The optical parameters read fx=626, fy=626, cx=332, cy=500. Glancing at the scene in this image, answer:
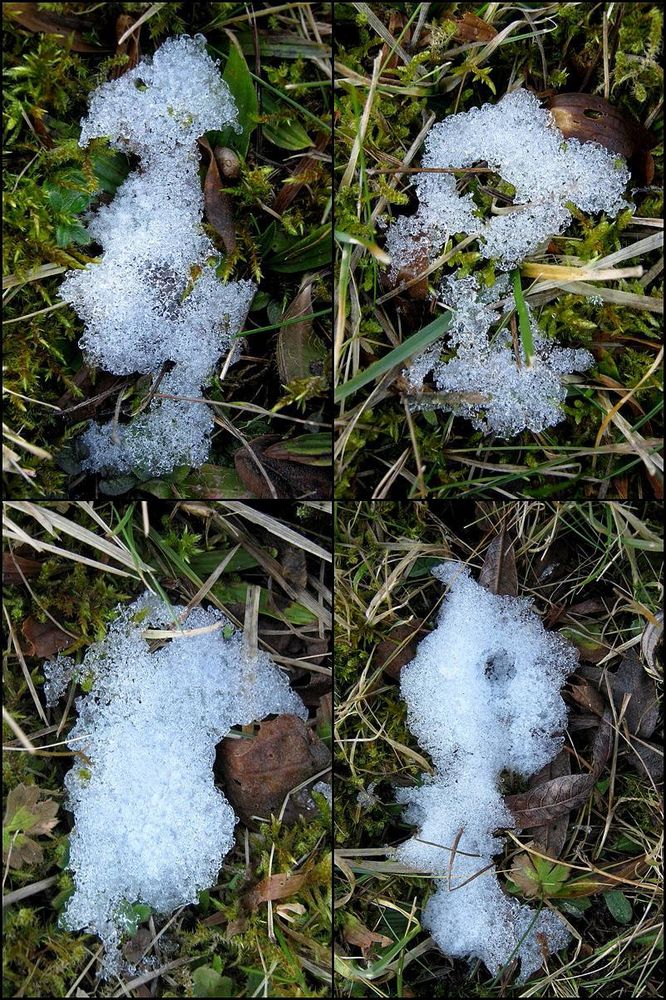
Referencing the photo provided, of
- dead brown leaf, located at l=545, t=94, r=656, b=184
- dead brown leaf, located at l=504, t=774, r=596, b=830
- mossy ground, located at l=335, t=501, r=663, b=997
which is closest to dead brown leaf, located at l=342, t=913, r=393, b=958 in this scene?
mossy ground, located at l=335, t=501, r=663, b=997

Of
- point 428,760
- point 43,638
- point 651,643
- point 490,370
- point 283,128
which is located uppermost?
point 283,128

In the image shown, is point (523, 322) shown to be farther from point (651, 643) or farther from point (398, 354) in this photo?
point (651, 643)

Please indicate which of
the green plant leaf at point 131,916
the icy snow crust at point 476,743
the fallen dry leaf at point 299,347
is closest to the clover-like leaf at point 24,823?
the green plant leaf at point 131,916

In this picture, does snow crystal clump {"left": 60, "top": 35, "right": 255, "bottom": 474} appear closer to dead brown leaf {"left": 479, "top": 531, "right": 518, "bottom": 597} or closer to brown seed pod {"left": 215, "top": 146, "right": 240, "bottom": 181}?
brown seed pod {"left": 215, "top": 146, "right": 240, "bottom": 181}

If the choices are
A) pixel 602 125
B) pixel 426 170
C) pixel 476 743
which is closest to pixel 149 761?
pixel 476 743

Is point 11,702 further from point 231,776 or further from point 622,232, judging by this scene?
point 622,232

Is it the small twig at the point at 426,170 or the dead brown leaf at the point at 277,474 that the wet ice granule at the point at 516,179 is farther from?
the dead brown leaf at the point at 277,474
